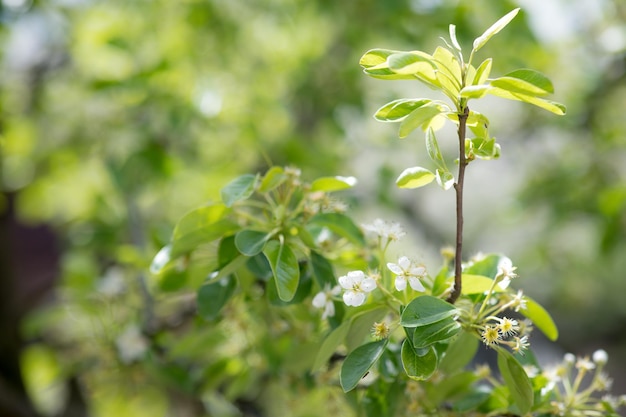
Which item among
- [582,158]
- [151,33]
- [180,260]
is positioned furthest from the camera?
[582,158]

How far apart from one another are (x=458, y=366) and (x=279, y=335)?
31cm

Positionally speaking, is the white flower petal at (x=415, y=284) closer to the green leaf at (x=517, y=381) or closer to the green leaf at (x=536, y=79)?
the green leaf at (x=517, y=381)

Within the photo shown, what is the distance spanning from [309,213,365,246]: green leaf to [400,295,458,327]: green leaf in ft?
0.70

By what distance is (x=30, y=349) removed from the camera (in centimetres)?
254

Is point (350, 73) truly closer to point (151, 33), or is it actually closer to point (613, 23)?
point (151, 33)

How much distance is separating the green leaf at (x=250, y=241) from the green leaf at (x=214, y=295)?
0.13 metres

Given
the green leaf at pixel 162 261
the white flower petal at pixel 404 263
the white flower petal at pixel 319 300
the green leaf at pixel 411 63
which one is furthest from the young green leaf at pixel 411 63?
the green leaf at pixel 162 261

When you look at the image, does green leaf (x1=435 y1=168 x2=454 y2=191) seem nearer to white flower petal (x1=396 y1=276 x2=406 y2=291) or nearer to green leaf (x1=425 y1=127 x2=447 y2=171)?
green leaf (x1=425 y1=127 x2=447 y2=171)

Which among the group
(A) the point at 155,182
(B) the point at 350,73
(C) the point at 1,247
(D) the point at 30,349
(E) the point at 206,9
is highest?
(E) the point at 206,9

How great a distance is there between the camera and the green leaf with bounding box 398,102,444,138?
Answer: 656 mm

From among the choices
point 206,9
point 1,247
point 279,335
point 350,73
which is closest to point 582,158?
point 350,73

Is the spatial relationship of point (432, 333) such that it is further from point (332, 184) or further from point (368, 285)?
point (332, 184)

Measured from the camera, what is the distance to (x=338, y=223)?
2.83 ft

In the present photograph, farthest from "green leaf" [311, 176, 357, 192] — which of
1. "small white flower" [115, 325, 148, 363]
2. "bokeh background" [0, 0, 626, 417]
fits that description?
"small white flower" [115, 325, 148, 363]
